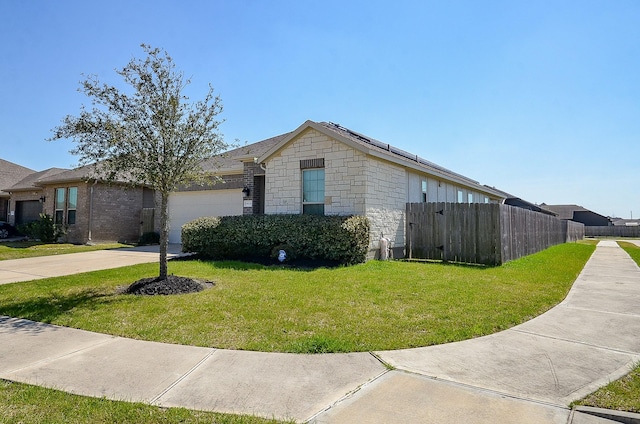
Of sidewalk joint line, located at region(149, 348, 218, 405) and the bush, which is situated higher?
the bush

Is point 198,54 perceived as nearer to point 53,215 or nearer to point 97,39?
point 97,39

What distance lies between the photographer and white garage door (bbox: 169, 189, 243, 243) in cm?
1647

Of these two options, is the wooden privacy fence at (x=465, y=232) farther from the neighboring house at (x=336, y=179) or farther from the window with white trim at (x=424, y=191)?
the window with white trim at (x=424, y=191)

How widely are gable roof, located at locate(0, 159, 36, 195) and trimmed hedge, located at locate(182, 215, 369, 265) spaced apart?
22083 millimetres

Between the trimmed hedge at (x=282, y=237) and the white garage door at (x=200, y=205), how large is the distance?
4.30 meters

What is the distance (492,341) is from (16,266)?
40.9 feet

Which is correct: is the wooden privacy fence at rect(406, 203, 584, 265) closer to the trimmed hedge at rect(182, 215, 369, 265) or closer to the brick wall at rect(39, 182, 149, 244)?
the trimmed hedge at rect(182, 215, 369, 265)

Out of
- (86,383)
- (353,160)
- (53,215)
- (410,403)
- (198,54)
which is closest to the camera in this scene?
(410,403)

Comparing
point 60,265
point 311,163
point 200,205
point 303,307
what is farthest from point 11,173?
point 303,307

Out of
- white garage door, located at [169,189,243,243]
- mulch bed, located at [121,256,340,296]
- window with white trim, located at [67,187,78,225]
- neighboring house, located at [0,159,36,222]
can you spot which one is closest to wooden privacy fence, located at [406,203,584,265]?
mulch bed, located at [121,256,340,296]

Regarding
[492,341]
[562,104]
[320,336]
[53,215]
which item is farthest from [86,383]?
[53,215]

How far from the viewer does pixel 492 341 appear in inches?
168

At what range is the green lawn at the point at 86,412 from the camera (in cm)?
254

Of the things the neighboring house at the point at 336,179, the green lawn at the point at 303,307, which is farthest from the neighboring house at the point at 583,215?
the green lawn at the point at 303,307
